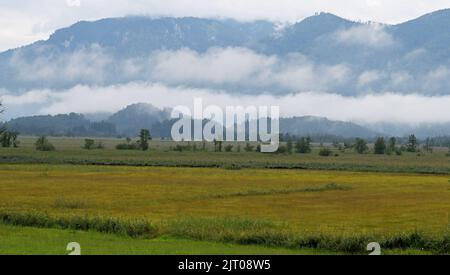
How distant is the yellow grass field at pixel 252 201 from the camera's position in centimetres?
3803

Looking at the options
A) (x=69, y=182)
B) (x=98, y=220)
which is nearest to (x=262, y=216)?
(x=98, y=220)

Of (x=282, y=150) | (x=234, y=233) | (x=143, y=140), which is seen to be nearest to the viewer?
(x=234, y=233)

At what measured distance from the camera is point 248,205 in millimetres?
48531

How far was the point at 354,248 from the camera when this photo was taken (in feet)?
90.4

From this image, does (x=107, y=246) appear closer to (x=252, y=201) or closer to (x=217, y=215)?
(x=217, y=215)

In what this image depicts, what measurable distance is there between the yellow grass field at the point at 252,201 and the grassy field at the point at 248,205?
61 millimetres

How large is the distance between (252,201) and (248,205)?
3463 millimetres

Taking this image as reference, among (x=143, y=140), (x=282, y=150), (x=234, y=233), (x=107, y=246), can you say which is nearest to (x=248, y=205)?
(x=234, y=233)

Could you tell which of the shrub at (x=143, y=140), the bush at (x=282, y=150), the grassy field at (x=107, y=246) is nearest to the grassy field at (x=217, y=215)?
Answer: the grassy field at (x=107, y=246)

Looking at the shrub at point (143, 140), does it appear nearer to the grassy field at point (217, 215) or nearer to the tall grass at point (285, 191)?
the grassy field at point (217, 215)

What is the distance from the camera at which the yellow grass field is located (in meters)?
38.0

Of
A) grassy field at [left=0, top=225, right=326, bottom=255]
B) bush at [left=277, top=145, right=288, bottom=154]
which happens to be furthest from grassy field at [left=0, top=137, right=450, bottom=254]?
bush at [left=277, top=145, right=288, bottom=154]

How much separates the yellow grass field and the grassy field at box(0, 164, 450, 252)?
0.20ft
